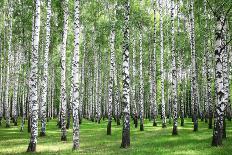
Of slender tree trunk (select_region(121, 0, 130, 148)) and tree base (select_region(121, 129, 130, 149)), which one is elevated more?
slender tree trunk (select_region(121, 0, 130, 148))

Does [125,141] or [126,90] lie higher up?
[126,90]

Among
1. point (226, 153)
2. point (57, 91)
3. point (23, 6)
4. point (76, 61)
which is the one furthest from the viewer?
point (57, 91)

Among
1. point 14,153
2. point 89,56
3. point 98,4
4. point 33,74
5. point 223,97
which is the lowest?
point 14,153

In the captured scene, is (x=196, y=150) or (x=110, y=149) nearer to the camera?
(x=196, y=150)

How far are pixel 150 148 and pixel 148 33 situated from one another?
27754 millimetres

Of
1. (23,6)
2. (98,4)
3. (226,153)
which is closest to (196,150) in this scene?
(226,153)

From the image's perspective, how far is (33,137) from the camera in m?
17.5

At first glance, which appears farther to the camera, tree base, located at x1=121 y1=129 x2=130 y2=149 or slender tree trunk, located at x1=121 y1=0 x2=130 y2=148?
slender tree trunk, located at x1=121 y1=0 x2=130 y2=148

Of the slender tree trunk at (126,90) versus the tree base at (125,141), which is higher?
the slender tree trunk at (126,90)

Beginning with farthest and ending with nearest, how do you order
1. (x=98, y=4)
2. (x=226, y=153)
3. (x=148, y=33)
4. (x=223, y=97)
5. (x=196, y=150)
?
(x=148, y=33), (x=98, y=4), (x=223, y=97), (x=196, y=150), (x=226, y=153)

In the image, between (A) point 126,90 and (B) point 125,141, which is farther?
(A) point 126,90

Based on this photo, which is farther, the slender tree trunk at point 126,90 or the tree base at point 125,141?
the slender tree trunk at point 126,90

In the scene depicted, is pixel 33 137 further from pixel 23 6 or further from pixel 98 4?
pixel 98 4

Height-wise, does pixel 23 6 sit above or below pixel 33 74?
above
